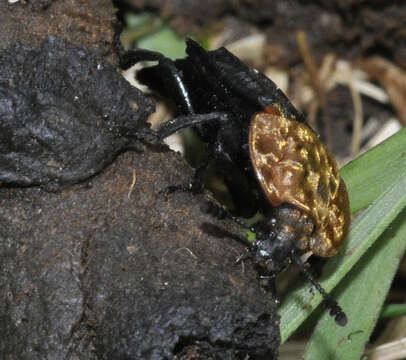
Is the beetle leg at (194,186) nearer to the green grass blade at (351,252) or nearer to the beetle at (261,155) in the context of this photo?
the beetle at (261,155)

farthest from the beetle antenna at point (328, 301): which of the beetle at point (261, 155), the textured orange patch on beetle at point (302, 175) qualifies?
the textured orange patch on beetle at point (302, 175)

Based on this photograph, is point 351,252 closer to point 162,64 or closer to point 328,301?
point 328,301

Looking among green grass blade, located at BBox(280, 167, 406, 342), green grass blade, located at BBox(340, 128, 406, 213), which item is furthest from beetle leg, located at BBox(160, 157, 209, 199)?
green grass blade, located at BBox(340, 128, 406, 213)

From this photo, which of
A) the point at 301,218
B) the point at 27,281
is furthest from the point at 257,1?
the point at 27,281

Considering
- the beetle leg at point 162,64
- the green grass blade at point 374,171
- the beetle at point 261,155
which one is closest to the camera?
the beetle at point 261,155

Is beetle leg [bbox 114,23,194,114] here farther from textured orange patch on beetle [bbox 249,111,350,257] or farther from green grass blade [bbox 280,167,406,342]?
green grass blade [bbox 280,167,406,342]

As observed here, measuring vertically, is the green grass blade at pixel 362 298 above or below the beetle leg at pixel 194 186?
below

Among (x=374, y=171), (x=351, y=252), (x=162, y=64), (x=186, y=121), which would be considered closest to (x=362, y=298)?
(x=351, y=252)

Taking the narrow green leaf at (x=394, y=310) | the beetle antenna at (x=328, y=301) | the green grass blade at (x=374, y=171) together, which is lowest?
the narrow green leaf at (x=394, y=310)
